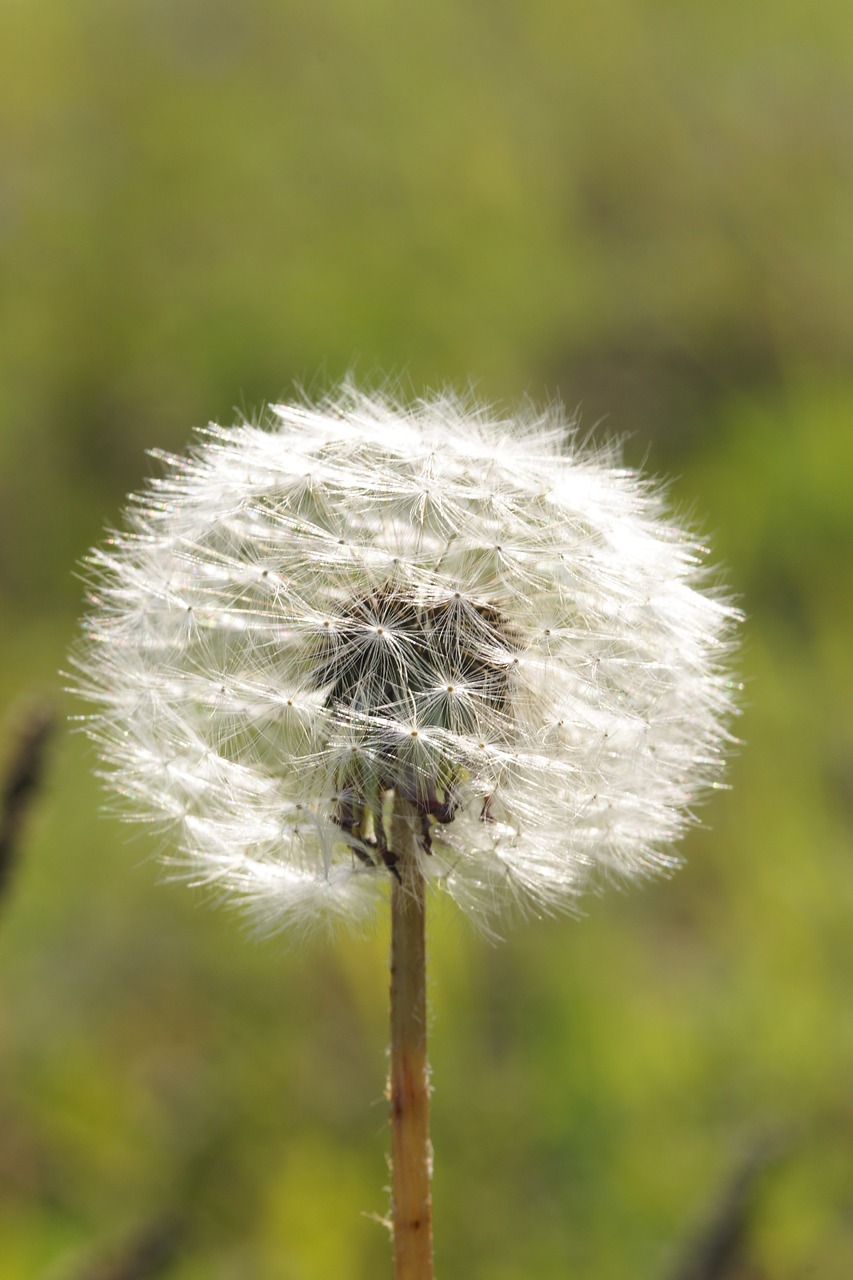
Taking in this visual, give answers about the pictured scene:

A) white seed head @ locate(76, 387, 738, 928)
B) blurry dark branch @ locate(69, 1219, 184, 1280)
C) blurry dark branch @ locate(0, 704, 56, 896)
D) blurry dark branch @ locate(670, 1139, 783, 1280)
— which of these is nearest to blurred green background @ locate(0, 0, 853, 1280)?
blurry dark branch @ locate(69, 1219, 184, 1280)

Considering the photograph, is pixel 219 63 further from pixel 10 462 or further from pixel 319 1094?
pixel 319 1094

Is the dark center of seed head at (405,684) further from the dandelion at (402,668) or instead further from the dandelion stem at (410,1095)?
the dandelion stem at (410,1095)

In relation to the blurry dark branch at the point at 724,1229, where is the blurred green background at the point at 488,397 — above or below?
above

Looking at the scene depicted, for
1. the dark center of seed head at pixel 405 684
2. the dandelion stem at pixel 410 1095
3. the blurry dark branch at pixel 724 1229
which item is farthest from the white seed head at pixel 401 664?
the blurry dark branch at pixel 724 1229

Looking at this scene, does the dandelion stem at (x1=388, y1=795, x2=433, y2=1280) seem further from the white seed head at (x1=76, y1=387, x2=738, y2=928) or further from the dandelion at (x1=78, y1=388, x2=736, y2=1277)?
the white seed head at (x1=76, y1=387, x2=738, y2=928)

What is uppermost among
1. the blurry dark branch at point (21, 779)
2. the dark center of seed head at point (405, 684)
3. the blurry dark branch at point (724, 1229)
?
the dark center of seed head at point (405, 684)

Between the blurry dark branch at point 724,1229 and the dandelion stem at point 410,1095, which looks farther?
the blurry dark branch at point 724,1229
